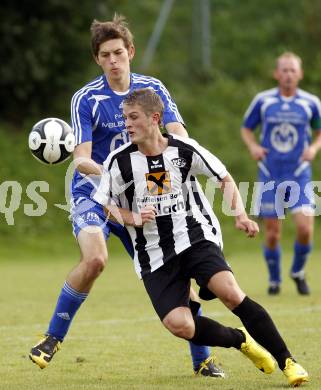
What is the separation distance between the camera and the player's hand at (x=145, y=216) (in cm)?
558

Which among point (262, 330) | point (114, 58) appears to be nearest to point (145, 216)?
point (262, 330)

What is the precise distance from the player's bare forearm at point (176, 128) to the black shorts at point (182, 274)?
3.12ft

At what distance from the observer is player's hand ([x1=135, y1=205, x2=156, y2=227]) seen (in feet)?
18.3

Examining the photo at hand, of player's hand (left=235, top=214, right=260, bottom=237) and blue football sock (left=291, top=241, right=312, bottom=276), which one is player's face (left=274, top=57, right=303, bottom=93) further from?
player's hand (left=235, top=214, right=260, bottom=237)

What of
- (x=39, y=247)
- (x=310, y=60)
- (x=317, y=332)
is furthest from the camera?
(x=310, y=60)

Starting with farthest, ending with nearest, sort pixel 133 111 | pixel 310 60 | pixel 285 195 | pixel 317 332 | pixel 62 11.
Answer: pixel 310 60 → pixel 62 11 → pixel 285 195 → pixel 317 332 → pixel 133 111

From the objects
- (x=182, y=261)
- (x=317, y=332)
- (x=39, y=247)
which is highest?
(x=182, y=261)

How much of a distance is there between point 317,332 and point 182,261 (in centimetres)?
236

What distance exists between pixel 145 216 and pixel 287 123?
19.1ft

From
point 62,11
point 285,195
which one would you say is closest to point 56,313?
point 285,195

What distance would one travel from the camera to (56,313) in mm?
6328

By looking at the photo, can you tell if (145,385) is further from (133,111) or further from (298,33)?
(298,33)

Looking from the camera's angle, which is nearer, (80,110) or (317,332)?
(80,110)

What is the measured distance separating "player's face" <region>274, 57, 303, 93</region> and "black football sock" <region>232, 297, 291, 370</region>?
574 cm
